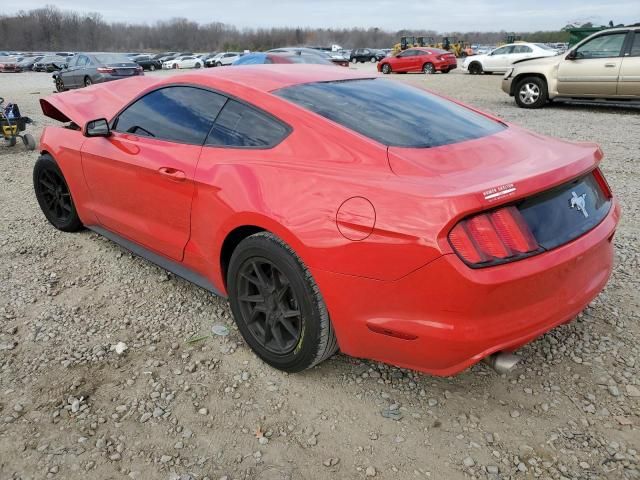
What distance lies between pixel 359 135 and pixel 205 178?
0.86 m

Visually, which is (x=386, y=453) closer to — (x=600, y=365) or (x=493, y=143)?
(x=600, y=365)

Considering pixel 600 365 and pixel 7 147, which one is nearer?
pixel 600 365

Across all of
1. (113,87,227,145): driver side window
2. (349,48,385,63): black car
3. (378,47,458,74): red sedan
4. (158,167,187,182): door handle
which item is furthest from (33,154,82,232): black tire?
(349,48,385,63): black car

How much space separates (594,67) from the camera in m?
10.3

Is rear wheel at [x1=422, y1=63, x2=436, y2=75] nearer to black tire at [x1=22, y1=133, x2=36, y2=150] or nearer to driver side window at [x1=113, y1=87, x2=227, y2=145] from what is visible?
black tire at [x1=22, y1=133, x2=36, y2=150]

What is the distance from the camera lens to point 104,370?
268cm

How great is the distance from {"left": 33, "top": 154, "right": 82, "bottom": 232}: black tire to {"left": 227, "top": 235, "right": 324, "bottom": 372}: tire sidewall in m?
2.28

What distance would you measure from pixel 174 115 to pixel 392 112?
131 cm

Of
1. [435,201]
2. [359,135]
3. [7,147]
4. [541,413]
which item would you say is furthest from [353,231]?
[7,147]

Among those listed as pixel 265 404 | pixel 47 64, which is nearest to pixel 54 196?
pixel 265 404

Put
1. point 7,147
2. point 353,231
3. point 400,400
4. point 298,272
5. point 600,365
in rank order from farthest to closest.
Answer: point 7,147 < point 600,365 < point 400,400 < point 298,272 < point 353,231

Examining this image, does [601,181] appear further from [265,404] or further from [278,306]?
[265,404]

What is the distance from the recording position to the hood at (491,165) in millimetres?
1954

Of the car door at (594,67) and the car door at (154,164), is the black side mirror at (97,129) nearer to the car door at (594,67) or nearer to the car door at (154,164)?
the car door at (154,164)
